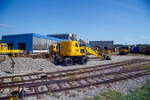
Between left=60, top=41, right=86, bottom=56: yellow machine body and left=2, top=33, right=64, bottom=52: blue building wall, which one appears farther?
left=2, top=33, right=64, bottom=52: blue building wall

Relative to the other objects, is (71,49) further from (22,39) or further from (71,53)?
(22,39)

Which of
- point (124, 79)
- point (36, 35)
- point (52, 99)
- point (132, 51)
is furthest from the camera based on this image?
point (132, 51)

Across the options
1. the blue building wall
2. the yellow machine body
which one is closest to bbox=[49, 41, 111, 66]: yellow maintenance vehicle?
the yellow machine body

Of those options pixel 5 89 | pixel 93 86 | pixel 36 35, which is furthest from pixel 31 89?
pixel 36 35

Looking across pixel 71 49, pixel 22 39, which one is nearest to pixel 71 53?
pixel 71 49

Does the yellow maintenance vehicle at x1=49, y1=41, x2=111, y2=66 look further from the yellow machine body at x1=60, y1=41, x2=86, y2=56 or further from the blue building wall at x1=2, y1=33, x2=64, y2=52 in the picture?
the blue building wall at x1=2, y1=33, x2=64, y2=52

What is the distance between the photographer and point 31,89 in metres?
6.39

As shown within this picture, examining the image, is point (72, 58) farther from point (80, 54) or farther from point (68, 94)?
point (68, 94)

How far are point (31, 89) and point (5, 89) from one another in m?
1.35

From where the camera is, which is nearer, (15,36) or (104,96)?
(104,96)

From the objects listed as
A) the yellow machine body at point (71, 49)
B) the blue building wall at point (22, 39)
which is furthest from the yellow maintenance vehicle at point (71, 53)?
the blue building wall at point (22, 39)

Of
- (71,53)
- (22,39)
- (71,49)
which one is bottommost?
(71,53)

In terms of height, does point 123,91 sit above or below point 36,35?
below

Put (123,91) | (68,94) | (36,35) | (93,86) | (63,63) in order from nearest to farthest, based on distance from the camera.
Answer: (68,94) → (123,91) → (93,86) → (63,63) → (36,35)
